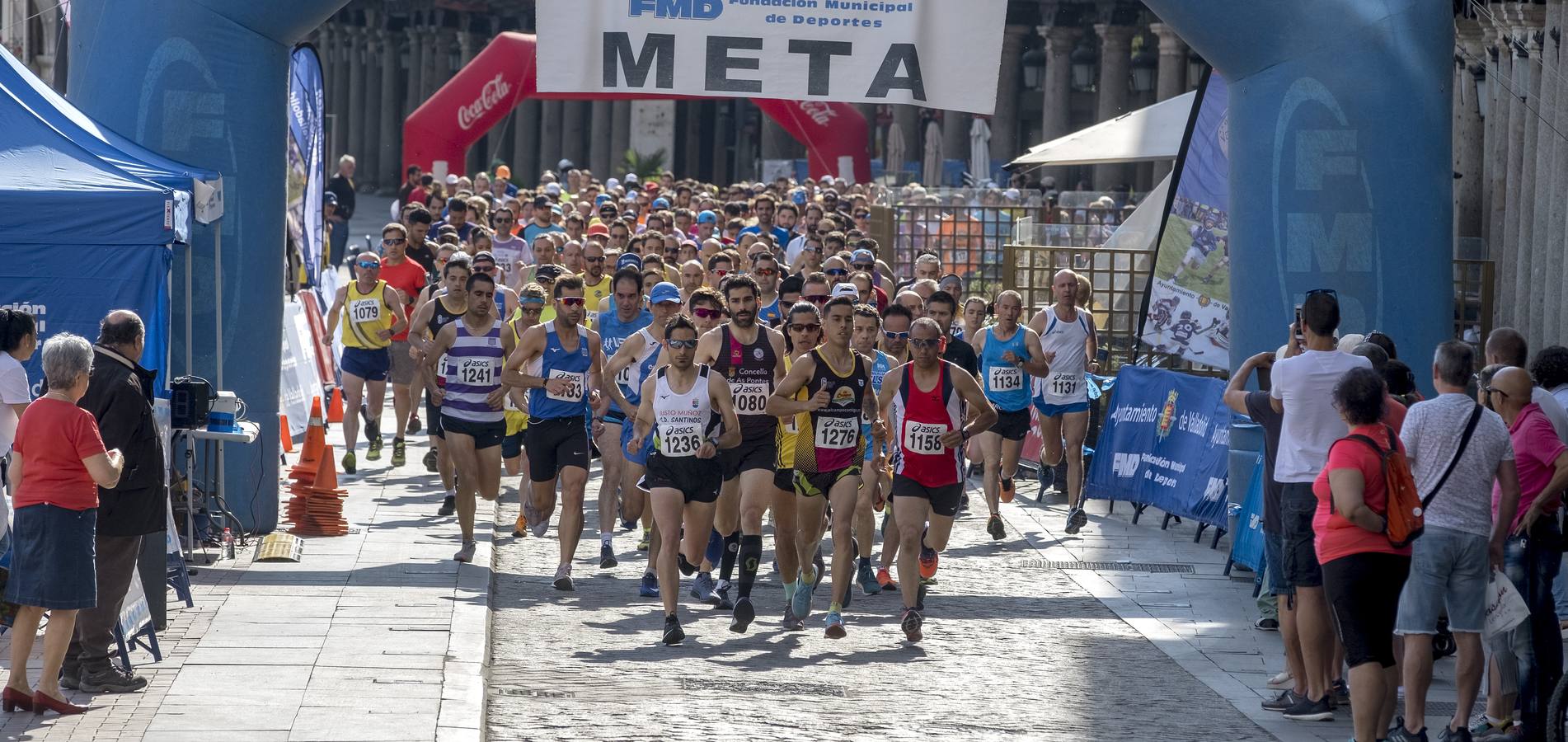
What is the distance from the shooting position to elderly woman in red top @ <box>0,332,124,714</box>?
7.93 meters

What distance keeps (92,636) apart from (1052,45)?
36985 millimetres

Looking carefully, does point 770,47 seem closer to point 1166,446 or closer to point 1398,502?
point 1166,446

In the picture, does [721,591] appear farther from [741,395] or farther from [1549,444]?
[1549,444]

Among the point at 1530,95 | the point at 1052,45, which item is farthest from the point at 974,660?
the point at 1052,45

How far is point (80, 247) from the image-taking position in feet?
34.5

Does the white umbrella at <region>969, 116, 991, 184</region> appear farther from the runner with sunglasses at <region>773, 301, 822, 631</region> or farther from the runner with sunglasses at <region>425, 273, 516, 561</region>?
the runner with sunglasses at <region>773, 301, 822, 631</region>

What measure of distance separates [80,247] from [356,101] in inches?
2440

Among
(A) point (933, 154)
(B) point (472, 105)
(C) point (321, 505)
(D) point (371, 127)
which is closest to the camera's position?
(C) point (321, 505)

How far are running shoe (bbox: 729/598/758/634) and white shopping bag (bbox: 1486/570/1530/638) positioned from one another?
3.76m

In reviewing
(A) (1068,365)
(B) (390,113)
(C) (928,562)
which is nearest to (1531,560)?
(C) (928,562)

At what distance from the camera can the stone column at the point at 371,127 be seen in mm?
69812

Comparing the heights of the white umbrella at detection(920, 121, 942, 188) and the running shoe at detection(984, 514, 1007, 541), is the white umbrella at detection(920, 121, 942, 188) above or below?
above

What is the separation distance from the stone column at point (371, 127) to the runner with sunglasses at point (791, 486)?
60245 millimetres

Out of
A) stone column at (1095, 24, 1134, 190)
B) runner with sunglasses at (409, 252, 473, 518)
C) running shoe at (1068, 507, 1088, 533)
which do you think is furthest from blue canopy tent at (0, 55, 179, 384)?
stone column at (1095, 24, 1134, 190)
